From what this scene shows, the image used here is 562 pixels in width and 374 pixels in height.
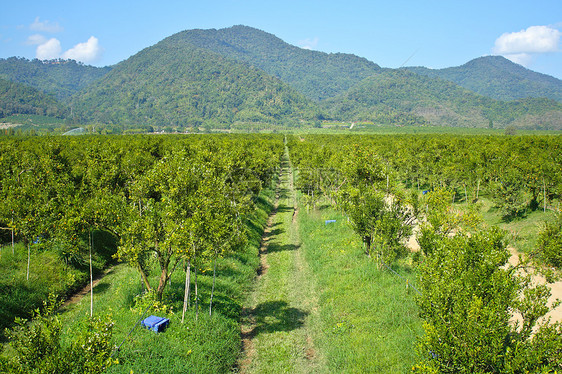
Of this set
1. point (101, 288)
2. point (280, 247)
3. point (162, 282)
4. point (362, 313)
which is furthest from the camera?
point (280, 247)

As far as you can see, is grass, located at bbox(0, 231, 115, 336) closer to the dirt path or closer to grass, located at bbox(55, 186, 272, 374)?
the dirt path

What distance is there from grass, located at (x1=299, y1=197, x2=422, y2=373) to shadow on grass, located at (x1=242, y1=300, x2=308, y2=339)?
1.54 meters

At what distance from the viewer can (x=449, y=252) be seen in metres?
11.9

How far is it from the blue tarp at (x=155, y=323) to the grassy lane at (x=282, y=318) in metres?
4.02

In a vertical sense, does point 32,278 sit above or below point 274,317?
above

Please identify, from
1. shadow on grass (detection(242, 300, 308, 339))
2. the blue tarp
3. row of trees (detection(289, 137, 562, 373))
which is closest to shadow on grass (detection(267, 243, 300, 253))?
shadow on grass (detection(242, 300, 308, 339))

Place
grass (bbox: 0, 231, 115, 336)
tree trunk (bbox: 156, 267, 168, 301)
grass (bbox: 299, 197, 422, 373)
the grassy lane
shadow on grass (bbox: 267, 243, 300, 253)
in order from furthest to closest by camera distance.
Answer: shadow on grass (bbox: 267, 243, 300, 253) → grass (bbox: 0, 231, 115, 336) → tree trunk (bbox: 156, 267, 168, 301) → the grassy lane → grass (bbox: 299, 197, 422, 373)

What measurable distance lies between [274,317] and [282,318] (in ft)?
1.62

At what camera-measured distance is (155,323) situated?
1481 centimetres

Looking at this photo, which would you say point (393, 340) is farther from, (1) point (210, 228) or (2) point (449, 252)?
(1) point (210, 228)

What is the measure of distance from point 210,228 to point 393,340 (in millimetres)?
9821

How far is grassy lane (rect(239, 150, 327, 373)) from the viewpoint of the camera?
602 inches

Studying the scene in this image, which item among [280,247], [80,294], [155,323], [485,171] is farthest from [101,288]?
[485,171]

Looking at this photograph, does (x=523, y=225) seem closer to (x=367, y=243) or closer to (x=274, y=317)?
(x=367, y=243)
